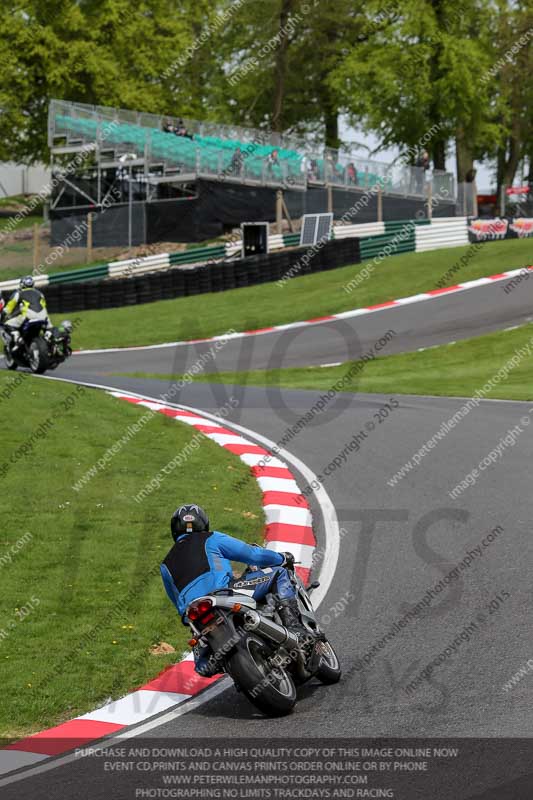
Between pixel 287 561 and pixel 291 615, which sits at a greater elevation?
pixel 287 561

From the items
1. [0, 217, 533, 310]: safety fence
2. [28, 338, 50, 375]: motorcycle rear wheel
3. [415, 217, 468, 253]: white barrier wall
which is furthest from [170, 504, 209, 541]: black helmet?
[415, 217, 468, 253]: white barrier wall

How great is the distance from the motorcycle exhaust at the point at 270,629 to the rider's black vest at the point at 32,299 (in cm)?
1444

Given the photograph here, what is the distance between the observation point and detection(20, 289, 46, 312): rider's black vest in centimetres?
1995

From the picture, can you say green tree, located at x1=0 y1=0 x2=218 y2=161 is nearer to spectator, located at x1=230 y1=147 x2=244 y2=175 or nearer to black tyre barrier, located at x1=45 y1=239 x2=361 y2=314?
spectator, located at x1=230 y1=147 x2=244 y2=175

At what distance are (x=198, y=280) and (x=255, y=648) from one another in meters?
26.9

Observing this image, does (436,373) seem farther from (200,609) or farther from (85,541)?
(200,609)

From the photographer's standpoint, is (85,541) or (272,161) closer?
(85,541)

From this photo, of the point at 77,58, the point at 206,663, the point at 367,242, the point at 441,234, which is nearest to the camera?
the point at 206,663

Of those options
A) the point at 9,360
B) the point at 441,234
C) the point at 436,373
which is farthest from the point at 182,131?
the point at 436,373

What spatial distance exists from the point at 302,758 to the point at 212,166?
3656cm

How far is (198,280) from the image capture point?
3275 centimetres

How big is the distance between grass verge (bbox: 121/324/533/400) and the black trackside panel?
38.7 ft

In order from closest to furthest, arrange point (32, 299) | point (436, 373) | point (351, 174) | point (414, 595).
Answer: point (414, 595) → point (32, 299) → point (436, 373) → point (351, 174)

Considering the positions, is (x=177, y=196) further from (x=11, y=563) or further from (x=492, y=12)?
(x=11, y=563)
